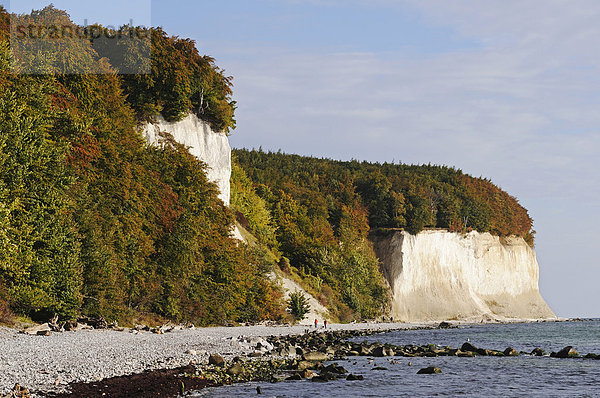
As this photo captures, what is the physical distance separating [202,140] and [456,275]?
5451cm

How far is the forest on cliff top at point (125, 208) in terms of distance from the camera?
27984mm

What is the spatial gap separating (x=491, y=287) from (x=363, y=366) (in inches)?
3281

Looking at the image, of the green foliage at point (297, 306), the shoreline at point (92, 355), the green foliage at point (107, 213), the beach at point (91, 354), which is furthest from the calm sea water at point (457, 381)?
the green foliage at point (297, 306)

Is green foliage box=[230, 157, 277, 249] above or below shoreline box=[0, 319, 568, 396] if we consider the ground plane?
above

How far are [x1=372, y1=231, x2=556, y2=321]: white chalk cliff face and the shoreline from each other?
2407 inches

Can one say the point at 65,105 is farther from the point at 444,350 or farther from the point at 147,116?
the point at 444,350

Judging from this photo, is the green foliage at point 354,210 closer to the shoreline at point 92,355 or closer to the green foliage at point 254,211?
the green foliage at point 254,211

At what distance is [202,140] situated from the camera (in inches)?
2217

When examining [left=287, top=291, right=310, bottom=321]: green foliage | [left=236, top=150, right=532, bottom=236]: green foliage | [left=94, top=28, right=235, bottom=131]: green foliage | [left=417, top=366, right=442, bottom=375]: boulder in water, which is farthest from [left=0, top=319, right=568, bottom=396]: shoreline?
[left=236, top=150, right=532, bottom=236]: green foliage

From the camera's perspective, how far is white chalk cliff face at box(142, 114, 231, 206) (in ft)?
163

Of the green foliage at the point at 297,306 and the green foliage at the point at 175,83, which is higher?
the green foliage at the point at 175,83

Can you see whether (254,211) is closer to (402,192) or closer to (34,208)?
(402,192)

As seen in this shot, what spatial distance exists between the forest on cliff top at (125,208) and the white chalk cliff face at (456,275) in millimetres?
15618

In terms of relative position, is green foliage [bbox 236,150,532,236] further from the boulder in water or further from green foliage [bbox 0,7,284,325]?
the boulder in water
